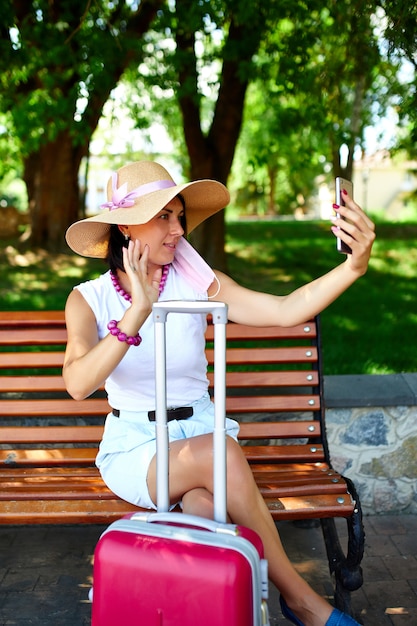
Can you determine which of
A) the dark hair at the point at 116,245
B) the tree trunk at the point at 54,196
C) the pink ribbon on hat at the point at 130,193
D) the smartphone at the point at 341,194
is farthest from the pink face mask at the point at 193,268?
the tree trunk at the point at 54,196

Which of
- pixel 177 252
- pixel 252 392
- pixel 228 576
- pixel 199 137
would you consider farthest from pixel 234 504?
pixel 199 137

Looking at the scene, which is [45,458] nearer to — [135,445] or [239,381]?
[135,445]

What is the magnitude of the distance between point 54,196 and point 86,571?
382 inches

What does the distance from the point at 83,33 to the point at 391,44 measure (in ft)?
11.7

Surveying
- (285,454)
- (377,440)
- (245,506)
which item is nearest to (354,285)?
(377,440)

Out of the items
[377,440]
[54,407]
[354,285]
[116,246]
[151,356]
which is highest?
[116,246]

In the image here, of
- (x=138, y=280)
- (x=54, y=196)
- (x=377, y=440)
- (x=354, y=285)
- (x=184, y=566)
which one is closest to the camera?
(x=184, y=566)

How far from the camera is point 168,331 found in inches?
112

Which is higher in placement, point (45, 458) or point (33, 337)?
point (33, 337)

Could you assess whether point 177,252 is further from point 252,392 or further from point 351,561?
point 351,561

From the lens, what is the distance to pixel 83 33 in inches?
257

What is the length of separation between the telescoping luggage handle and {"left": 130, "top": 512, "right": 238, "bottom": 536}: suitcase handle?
0.07 metres

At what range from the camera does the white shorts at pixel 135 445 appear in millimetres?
2689

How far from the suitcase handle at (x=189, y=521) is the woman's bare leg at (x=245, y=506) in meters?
0.28
